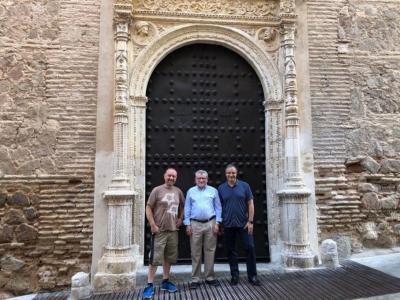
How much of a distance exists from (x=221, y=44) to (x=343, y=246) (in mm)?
3568

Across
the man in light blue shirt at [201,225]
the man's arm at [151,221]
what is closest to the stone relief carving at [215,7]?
the man in light blue shirt at [201,225]

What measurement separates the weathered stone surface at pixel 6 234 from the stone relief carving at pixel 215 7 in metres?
3.58

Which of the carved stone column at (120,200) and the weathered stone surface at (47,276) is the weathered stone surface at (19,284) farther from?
the carved stone column at (120,200)

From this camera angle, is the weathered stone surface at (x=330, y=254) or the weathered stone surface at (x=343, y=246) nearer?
the weathered stone surface at (x=330, y=254)

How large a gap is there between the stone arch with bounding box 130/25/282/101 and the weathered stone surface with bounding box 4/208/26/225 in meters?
2.53

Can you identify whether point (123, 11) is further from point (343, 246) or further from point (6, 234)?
point (343, 246)

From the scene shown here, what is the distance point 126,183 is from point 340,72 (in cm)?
369

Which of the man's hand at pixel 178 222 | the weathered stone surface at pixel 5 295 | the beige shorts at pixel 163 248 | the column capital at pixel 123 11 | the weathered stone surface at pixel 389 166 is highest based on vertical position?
the column capital at pixel 123 11

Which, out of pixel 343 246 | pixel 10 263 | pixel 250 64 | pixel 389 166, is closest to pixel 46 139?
pixel 10 263

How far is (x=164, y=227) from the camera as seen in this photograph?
408cm

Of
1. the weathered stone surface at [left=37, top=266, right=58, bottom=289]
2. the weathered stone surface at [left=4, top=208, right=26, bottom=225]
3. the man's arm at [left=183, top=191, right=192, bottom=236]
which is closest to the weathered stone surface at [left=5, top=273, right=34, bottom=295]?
the weathered stone surface at [left=37, top=266, right=58, bottom=289]

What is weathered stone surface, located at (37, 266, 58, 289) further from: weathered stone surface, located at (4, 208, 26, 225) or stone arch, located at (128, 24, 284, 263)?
stone arch, located at (128, 24, 284, 263)

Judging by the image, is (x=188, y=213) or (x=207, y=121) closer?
(x=188, y=213)

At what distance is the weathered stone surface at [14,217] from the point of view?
4.61 m
